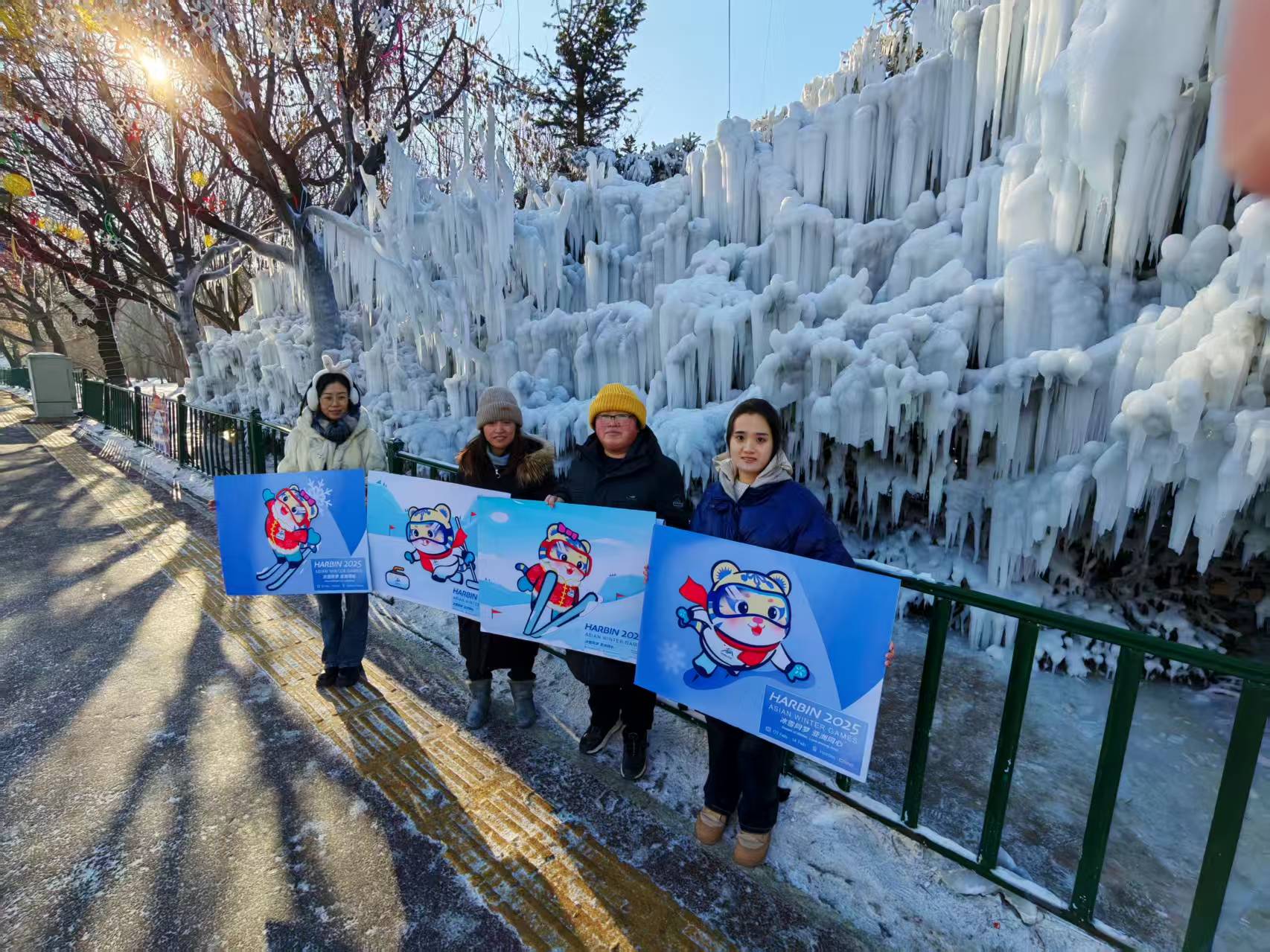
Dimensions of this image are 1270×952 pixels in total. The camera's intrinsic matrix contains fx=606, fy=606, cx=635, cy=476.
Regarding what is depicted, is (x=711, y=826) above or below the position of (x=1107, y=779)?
below

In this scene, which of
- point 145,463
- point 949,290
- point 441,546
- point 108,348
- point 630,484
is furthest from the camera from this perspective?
point 108,348

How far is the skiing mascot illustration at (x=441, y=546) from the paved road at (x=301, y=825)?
0.88 m

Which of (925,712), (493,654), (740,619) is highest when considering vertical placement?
(740,619)

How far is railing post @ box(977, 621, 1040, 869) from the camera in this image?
245cm

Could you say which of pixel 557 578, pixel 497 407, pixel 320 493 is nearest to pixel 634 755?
pixel 557 578

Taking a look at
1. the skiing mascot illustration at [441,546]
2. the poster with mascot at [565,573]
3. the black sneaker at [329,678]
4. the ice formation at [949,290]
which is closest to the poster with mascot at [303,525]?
the skiing mascot illustration at [441,546]

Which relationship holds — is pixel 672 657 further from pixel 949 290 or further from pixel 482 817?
pixel 949 290

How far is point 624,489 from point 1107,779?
2.28 m

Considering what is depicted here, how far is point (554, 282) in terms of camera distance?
32.4 feet

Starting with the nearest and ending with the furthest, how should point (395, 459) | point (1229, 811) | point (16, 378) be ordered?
point (1229, 811)
point (395, 459)
point (16, 378)

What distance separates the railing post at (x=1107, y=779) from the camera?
2160 millimetres

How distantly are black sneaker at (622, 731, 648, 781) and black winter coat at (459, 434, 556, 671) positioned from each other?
831 mm

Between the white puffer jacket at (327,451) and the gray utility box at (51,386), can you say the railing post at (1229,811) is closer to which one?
the white puffer jacket at (327,451)

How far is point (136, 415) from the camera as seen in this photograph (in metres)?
13.6
